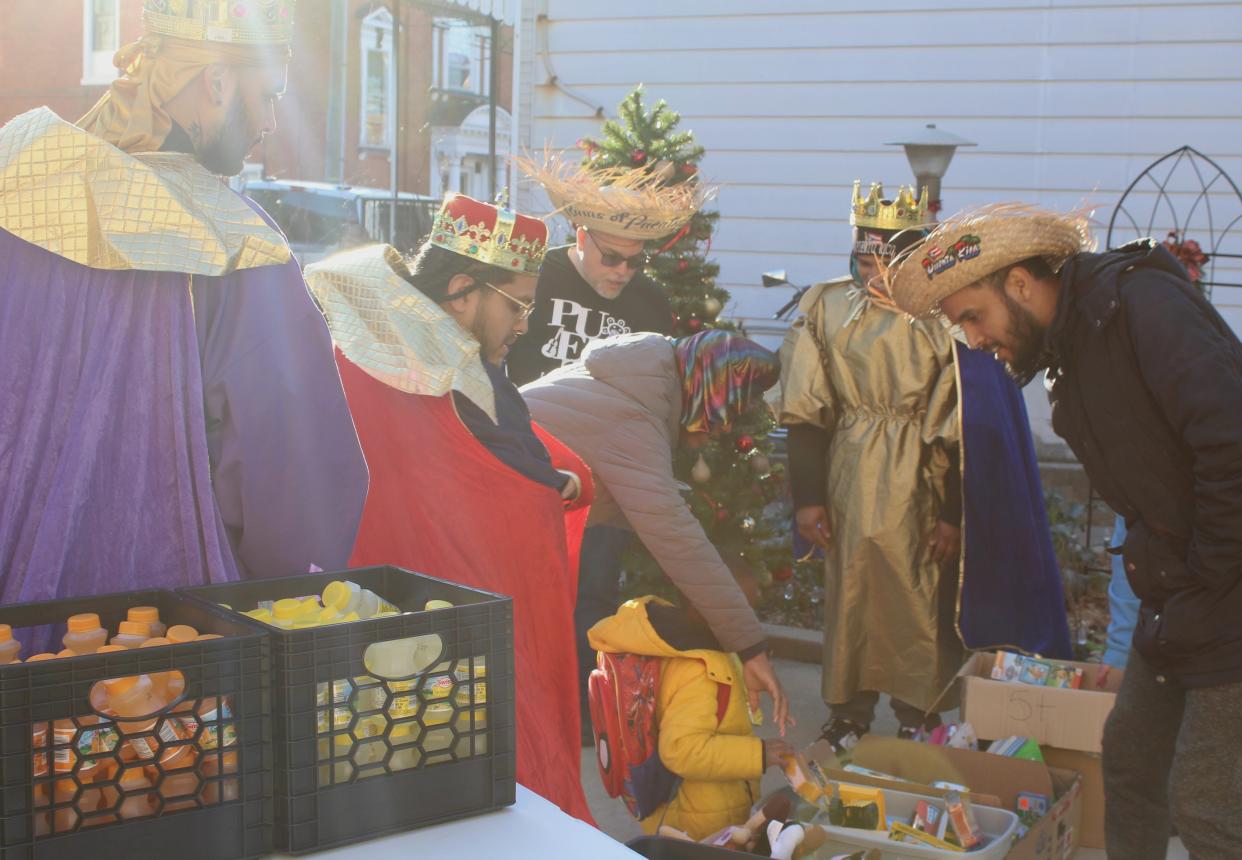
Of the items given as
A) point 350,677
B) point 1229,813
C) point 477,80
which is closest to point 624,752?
point 1229,813

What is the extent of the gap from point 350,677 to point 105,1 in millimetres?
25987

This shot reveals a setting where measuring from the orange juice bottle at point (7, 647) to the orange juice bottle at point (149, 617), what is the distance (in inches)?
6.3

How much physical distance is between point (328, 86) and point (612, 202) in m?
20.4

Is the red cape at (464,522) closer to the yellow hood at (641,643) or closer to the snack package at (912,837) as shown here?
the yellow hood at (641,643)

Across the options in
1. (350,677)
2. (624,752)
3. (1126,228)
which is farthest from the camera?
(1126,228)

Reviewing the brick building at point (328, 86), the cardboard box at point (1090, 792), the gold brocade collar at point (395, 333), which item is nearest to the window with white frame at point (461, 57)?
the brick building at point (328, 86)

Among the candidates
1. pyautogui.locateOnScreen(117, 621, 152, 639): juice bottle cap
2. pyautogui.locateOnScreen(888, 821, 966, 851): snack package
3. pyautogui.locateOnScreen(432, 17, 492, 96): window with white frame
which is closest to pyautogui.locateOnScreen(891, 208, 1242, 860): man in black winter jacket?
pyautogui.locateOnScreen(888, 821, 966, 851): snack package

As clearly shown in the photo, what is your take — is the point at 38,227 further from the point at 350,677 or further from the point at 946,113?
the point at 946,113

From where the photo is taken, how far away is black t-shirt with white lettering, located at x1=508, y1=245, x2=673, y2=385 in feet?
17.2

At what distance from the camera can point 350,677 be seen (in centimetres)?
164

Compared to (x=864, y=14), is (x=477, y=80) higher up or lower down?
higher up

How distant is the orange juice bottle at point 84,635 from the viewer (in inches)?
69.2

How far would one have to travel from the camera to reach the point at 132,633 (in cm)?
180

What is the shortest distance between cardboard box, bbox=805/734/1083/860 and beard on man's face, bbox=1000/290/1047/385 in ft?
4.21
